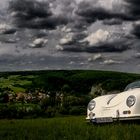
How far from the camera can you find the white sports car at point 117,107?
12.2 metres

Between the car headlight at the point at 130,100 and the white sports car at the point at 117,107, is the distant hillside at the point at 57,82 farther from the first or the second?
the car headlight at the point at 130,100

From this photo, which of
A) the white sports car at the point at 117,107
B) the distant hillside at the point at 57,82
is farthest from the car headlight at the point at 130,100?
the distant hillside at the point at 57,82

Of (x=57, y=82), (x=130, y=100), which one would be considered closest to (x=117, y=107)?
(x=130, y=100)

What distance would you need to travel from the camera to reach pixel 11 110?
31172mm

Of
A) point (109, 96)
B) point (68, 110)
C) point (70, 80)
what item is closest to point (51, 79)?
point (70, 80)

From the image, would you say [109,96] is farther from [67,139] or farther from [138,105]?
[67,139]

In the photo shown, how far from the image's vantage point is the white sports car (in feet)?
40.0

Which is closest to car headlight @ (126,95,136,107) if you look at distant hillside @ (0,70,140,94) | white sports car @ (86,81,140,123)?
white sports car @ (86,81,140,123)

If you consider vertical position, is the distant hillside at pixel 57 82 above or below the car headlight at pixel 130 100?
above

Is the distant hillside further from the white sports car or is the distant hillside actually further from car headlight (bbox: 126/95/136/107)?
car headlight (bbox: 126/95/136/107)

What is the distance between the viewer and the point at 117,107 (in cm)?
1292

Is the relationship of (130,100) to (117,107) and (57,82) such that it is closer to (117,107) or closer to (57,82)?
(117,107)

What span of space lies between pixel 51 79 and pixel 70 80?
672 centimetres

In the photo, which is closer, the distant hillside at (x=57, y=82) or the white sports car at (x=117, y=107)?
the white sports car at (x=117, y=107)
